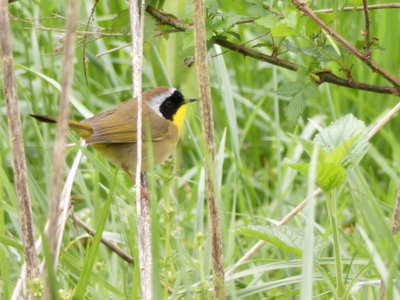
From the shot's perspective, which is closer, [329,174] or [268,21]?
[329,174]

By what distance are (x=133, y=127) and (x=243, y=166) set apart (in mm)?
801

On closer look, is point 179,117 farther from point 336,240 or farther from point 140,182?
point 336,240

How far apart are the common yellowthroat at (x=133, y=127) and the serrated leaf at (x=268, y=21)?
4.73ft

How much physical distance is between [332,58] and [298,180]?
193 centimetres

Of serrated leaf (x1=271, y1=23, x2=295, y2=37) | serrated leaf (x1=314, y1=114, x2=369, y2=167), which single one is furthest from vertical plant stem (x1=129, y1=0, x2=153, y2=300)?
serrated leaf (x1=314, y1=114, x2=369, y2=167)

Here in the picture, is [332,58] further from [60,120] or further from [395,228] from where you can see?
[60,120]

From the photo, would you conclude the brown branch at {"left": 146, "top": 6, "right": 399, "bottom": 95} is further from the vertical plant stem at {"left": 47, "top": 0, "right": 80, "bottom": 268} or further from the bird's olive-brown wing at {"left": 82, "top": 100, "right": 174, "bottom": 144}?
the bird's olive-brown wing at {"left": 82, "top": 100, "right": 174, "bottom": 144}

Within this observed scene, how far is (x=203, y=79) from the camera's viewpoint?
2287 mm

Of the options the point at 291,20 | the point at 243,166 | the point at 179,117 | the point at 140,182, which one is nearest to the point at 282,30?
the point at 291,20

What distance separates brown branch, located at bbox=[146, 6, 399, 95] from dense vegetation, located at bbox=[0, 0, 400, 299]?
0.01 metres

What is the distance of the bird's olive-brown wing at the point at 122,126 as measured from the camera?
399cm

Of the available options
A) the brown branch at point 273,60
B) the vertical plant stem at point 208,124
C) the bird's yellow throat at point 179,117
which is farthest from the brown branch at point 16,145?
the bird's yellow throat at point 179,117

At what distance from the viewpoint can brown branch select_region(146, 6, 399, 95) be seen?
9.00ft

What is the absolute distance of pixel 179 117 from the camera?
4.52 m
